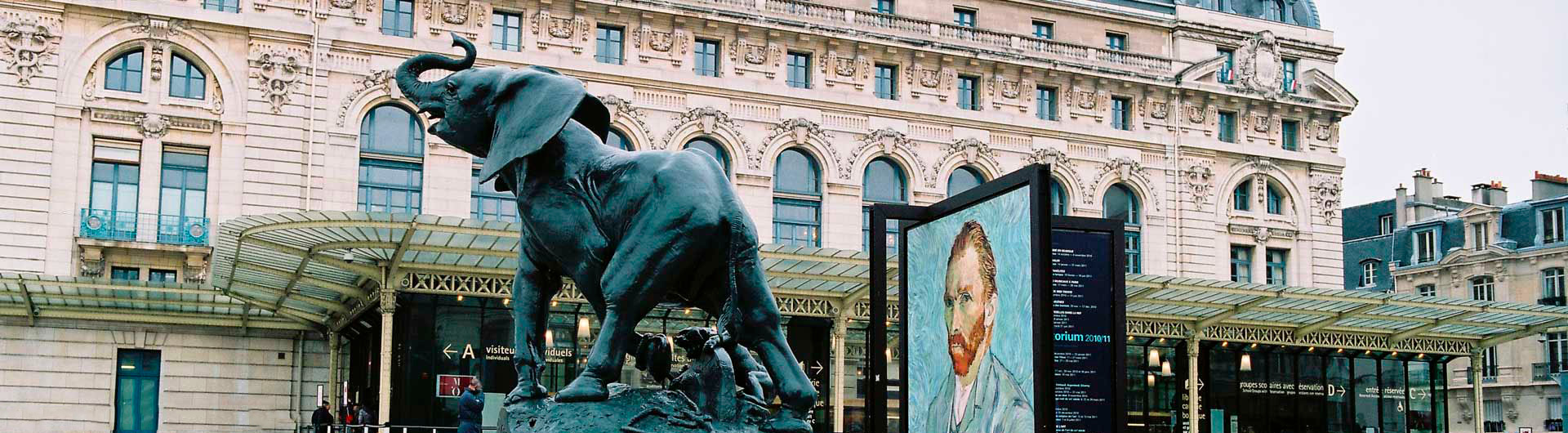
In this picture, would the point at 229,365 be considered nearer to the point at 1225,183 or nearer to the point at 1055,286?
the point at 1055,286

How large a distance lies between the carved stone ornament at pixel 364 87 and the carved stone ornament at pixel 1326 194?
26286 millimetres

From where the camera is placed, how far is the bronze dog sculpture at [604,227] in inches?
228

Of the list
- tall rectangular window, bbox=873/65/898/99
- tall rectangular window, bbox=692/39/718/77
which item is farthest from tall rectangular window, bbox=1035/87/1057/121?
tall rectangular window, bbox=692/39/718/77

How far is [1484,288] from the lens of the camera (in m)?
57.4

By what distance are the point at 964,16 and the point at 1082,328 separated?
24.4 metres

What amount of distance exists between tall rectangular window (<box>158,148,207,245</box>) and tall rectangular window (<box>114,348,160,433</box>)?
2.64 metres

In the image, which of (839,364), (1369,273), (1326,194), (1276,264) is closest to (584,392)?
(839,364)

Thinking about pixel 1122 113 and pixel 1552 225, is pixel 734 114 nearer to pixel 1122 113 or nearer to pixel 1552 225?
pixel 1122 113

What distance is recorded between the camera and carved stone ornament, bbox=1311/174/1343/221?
154ft

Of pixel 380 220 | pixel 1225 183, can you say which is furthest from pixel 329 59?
pixel 1225 183

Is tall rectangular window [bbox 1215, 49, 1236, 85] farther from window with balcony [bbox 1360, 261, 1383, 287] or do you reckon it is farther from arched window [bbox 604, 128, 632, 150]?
window with balcony [bbox 1360, 261, 1383, 287]

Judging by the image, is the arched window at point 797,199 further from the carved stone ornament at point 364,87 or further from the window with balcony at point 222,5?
the window with balcony at point 222,5

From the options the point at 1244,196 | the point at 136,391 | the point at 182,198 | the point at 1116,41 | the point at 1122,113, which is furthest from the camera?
the point at 1244,196

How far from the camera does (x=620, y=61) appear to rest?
37906 mm
